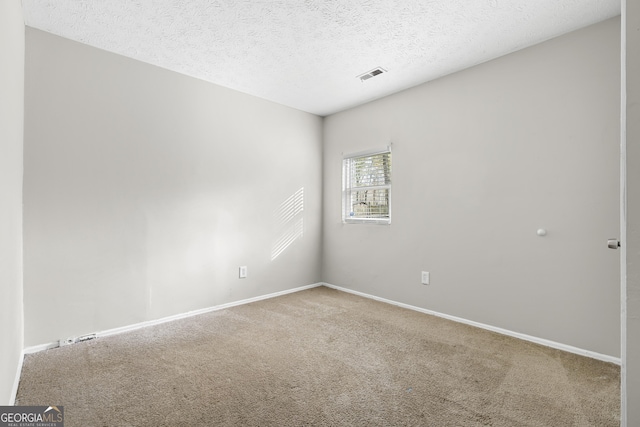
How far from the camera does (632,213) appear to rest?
2.41 ft

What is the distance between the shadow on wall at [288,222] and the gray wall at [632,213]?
10.8ft

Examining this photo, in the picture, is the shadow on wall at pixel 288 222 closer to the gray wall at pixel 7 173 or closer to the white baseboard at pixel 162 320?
the white baseboard at pixel 162 320

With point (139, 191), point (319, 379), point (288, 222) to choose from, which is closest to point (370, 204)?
point (288, 222)

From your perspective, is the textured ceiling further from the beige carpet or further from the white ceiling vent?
the beige carpet

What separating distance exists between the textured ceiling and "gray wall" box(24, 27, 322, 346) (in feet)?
0.98

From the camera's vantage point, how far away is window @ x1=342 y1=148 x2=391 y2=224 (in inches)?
141

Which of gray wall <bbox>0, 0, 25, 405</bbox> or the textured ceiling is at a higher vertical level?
the textured ceiling

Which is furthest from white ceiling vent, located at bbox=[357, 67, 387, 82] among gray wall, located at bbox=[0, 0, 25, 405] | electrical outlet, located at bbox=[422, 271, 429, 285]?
gray wall, located at bbox=[0, 0, 25, 405]

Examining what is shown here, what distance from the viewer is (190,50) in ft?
8.38

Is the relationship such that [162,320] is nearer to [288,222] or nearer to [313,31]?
[288,222]

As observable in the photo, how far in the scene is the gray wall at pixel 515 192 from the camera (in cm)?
216

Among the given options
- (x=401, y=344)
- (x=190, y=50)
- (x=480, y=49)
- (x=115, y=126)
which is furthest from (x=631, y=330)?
(x=115, y=126)

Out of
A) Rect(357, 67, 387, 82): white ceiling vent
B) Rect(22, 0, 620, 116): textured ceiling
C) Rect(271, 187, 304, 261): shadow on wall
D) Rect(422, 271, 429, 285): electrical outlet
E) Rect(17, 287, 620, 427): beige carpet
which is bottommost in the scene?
Rect(17, 287, 620, 427): beige carpet

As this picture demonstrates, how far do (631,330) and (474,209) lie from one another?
2200 mm
